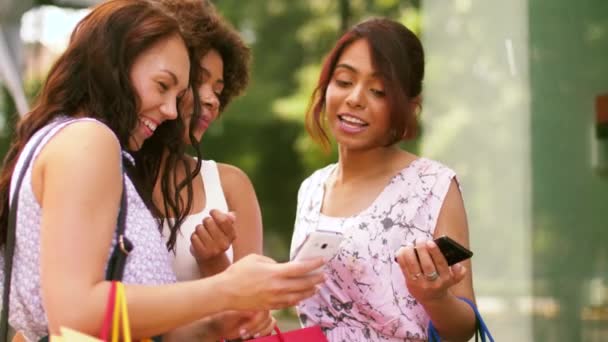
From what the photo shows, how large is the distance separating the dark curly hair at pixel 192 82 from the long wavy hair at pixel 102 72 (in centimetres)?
32

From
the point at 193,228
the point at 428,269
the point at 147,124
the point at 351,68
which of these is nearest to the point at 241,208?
the point at 193,228

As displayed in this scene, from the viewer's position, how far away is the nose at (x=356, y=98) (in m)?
3.06

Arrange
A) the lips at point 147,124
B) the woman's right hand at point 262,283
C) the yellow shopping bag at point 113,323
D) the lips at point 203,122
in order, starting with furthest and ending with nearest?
the lips at point 203,122
the lips at point 147,124
the woman's right hand at point 262,283
the yellow shopping bag at point 113,323

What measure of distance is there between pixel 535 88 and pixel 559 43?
23 centimetres

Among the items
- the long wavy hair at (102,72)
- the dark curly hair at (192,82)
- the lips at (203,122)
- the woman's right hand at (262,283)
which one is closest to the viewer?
the woman's right hand at (262,283)

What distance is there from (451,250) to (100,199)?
3.19 ft

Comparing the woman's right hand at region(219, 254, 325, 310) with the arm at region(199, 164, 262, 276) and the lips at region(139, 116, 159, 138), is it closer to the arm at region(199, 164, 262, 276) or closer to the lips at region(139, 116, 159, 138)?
the lips at region(139, 116, 159, 138)

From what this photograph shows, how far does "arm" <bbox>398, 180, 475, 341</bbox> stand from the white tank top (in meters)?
0.61

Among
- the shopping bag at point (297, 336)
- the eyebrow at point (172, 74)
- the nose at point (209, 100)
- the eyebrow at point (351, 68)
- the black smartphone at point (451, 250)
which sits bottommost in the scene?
the shopping bag at point (297, 336)

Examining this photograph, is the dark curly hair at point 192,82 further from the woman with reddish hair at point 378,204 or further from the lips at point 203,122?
the woman with reddish hair at point 378,204

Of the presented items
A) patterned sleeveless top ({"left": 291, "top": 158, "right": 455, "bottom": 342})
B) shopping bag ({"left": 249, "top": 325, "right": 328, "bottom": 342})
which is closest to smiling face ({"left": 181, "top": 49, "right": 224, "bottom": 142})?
patterned sleeveless top ({"left": 291, "top": 158, "right": 455, "bottom": 342})

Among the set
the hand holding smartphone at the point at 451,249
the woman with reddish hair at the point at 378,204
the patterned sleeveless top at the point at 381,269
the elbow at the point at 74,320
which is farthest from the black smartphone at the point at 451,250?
the elbow at the point at 74,320

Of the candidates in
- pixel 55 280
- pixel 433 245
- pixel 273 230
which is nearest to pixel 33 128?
pixel 55 280

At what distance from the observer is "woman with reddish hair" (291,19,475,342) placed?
2852 mm
